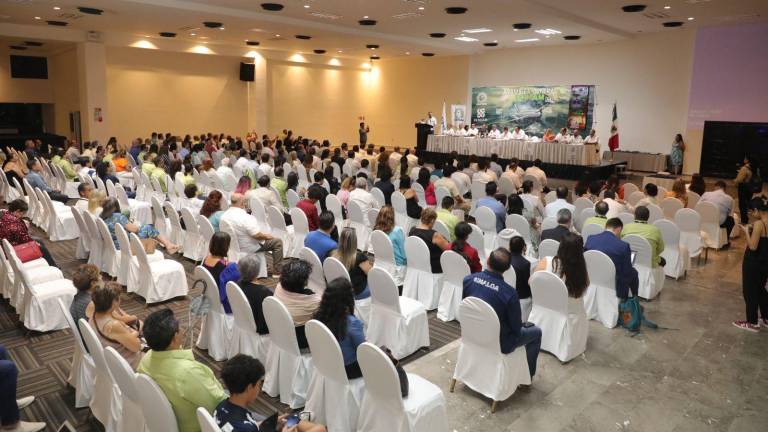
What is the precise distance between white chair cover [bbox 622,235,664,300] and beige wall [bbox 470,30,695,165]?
44.4 ft

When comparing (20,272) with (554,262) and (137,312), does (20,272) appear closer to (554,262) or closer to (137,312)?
(137,312)

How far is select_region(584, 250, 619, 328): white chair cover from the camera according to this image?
19.0ft

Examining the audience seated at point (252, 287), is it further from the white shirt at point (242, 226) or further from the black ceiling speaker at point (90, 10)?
the black ceiling speaker at point (90, 10)

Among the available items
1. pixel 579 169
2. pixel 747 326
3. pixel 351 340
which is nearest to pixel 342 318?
pixel 351 340

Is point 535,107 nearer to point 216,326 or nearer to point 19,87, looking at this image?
point 216,326

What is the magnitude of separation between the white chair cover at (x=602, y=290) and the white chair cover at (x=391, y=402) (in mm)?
2894

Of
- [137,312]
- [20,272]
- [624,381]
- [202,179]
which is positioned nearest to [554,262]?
[624,381]

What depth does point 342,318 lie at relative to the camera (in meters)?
3.69

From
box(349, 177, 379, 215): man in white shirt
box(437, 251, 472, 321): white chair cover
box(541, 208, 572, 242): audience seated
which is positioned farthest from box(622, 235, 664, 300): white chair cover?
box(349, 177, 379, 215): man in white shirt

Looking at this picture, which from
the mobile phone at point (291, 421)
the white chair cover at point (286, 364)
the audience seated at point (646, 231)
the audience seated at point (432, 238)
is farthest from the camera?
the audience seated at point (646, 231)

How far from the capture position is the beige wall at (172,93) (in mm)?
21688

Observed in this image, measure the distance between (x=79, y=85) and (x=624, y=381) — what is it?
21393mm

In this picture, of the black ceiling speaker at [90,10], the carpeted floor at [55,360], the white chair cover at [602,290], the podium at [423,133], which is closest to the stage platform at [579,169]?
the podium at [423,133]

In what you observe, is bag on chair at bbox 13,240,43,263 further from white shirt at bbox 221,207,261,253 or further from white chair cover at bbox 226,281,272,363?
white chair cover at bbox 226,281,272,363
